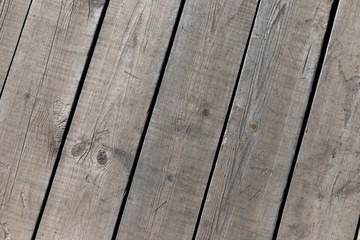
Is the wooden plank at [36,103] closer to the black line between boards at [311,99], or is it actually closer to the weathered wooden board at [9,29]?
the weathered wooden board at [9,29]

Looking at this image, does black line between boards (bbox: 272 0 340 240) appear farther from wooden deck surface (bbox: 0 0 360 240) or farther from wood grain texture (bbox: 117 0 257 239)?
wood grain texture (bbox: 117 0 257 239)

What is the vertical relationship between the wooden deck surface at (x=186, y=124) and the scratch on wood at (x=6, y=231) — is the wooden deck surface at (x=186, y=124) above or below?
above

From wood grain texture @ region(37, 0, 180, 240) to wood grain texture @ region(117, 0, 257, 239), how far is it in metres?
0.06

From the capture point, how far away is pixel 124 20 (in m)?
1.71

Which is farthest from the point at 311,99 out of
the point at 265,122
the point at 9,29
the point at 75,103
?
the point at 9,29

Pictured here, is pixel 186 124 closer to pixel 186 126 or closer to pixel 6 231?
pixel 186 126

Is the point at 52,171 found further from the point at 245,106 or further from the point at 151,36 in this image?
the point at 245,106

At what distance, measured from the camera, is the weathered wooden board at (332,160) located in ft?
5.43

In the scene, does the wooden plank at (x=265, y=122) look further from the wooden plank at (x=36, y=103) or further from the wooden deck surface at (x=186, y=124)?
the wooden plank at (x=36, y=103)

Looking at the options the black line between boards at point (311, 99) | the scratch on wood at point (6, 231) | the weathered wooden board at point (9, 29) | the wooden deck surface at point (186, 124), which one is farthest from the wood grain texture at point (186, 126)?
the weathered wooden board at point (9, 29)

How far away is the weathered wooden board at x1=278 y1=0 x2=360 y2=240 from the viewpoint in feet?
5.43

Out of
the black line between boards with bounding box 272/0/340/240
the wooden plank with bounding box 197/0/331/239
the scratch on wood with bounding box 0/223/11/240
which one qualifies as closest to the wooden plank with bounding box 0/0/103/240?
the scratch on wood with bounding box 0/223/11/240

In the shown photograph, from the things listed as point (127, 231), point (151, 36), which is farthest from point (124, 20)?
point (127, 231)

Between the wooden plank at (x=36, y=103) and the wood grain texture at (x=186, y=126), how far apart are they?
337 mm
